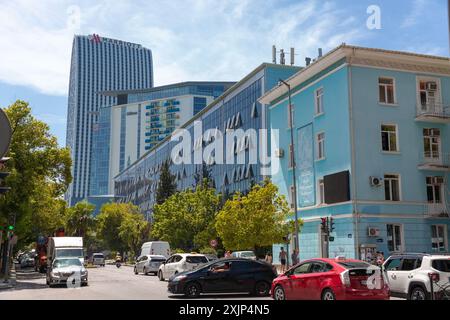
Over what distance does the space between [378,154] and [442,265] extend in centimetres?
1712

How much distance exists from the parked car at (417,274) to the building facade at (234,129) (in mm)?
37435

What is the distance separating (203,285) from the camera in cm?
1883

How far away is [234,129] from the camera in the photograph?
63.0 m

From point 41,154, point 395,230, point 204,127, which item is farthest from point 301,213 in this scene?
point 204,127

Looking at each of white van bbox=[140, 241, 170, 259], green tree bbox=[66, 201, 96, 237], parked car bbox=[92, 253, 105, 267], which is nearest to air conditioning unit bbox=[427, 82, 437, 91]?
white van bbox=[140, 241, 170, 259]

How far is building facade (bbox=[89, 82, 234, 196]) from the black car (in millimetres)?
133573

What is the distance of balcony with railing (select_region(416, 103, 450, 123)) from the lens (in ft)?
107

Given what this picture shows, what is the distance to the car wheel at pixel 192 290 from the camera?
18.6 meters

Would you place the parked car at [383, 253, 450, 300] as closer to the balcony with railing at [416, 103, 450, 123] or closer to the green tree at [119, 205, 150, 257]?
the balcony with railing at [416, 103, 450, 123]

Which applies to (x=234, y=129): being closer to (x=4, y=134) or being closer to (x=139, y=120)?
(x=4, y=134)

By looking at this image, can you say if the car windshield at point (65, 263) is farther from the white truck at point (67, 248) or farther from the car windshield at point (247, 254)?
the car windshield at point (247, 254)

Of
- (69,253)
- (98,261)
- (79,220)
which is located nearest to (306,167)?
(69,253)

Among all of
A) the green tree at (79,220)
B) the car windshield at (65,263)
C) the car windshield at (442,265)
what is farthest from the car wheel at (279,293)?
the green tree at (79,220)
